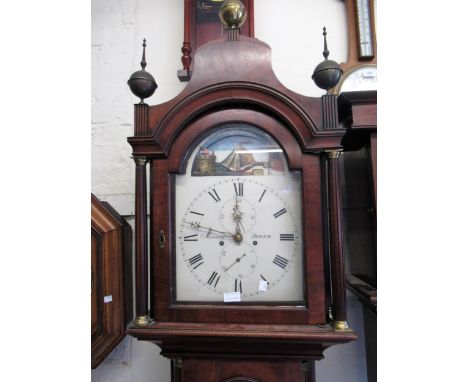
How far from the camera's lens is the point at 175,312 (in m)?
0.68

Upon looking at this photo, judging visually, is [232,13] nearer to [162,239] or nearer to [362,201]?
[162,239]

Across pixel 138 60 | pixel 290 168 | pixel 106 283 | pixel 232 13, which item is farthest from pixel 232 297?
pixel 138 60

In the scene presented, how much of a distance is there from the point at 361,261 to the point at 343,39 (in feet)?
2.58

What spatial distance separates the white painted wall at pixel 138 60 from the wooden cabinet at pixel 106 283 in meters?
0.12

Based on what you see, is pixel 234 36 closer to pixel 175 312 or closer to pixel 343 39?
pixel 343 39

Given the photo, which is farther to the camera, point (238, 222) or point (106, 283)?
point (106, 283)

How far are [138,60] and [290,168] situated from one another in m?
0.79

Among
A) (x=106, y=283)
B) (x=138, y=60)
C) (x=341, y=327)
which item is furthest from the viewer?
(x=138, y=60)

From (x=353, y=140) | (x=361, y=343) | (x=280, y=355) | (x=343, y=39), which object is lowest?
(x=361, y=343)

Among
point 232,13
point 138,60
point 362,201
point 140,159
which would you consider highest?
point 138,60

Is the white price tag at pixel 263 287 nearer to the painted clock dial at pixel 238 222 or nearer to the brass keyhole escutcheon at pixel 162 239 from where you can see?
the painted clock dial at pixel 238 222

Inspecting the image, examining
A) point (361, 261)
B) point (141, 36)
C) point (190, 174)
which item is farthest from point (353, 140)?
point (141, 36)

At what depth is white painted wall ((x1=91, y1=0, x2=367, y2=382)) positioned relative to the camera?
1.00 m

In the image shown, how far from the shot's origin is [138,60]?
1099 mm
